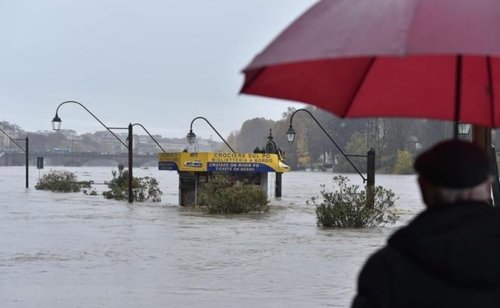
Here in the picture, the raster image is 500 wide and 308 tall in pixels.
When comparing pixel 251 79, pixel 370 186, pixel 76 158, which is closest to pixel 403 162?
pixel 370 186

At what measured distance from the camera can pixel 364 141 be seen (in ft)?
278

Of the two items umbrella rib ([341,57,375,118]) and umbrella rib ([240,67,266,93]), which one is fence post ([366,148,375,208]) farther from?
umbrella rib ([240,67,266,93])

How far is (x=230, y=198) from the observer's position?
24.0m

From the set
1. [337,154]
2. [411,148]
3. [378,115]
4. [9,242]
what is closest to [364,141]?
[411,148]

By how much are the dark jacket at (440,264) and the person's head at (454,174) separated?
0.04m

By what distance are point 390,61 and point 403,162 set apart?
81.3 metres

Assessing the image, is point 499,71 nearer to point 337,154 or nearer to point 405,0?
point 405,0

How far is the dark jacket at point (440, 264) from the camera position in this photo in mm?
2109

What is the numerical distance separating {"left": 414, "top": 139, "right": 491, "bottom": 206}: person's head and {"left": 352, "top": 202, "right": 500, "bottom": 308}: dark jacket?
0.13ft

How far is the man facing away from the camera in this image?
2.11m

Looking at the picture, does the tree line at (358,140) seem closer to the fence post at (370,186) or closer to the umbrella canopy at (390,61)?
the fence post at (370,186)

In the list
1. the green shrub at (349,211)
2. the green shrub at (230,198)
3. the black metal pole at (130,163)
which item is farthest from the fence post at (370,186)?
the black metal pole at (130,163)

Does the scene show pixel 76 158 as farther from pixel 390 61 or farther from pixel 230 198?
pixel 390 61

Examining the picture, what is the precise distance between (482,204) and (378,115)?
55.8 inches
